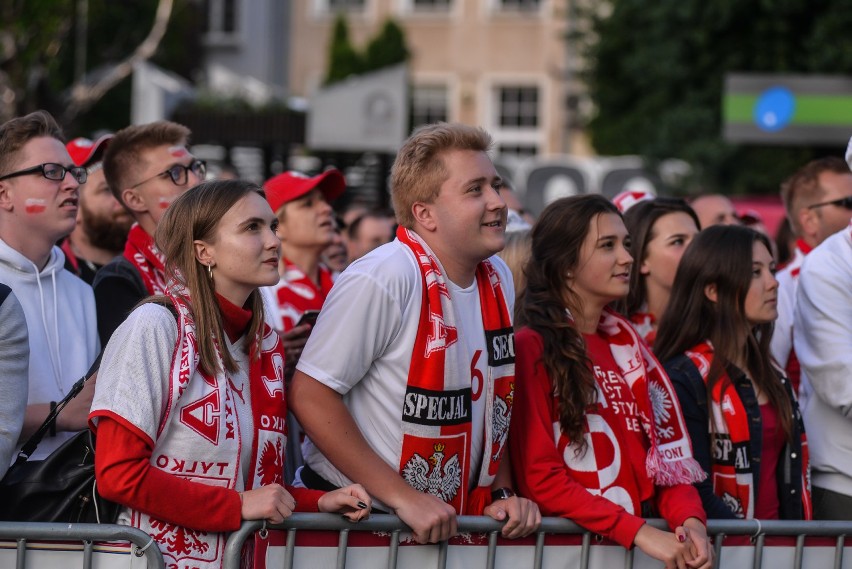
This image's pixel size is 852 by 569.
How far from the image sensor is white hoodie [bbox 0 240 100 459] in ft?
12.8

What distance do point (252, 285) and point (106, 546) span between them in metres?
0.84

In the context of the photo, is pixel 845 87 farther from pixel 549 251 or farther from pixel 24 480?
pixel 24 480

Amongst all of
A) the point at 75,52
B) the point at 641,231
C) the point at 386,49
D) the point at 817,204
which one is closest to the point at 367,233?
the point at 641,231

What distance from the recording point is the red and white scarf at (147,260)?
4320mm

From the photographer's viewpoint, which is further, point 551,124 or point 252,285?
point 551,124

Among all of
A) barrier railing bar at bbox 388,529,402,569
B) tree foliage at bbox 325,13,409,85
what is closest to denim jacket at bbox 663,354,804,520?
barrier railing bar at bbox 388,529,402,569

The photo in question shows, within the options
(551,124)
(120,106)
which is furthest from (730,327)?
(551,124)

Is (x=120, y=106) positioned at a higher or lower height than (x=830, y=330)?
higher

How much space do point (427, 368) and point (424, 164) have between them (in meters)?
0.65

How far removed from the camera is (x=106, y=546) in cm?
331

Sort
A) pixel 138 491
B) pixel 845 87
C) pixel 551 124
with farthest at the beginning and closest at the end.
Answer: pixel 551 124, pixel 845 87, pixel 138 491

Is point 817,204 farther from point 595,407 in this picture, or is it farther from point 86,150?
point 86,150

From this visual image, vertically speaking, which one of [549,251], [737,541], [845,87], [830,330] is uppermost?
[845,87]

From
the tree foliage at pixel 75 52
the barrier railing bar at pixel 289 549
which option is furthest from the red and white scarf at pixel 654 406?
the tree foliage at pixel 75 52
